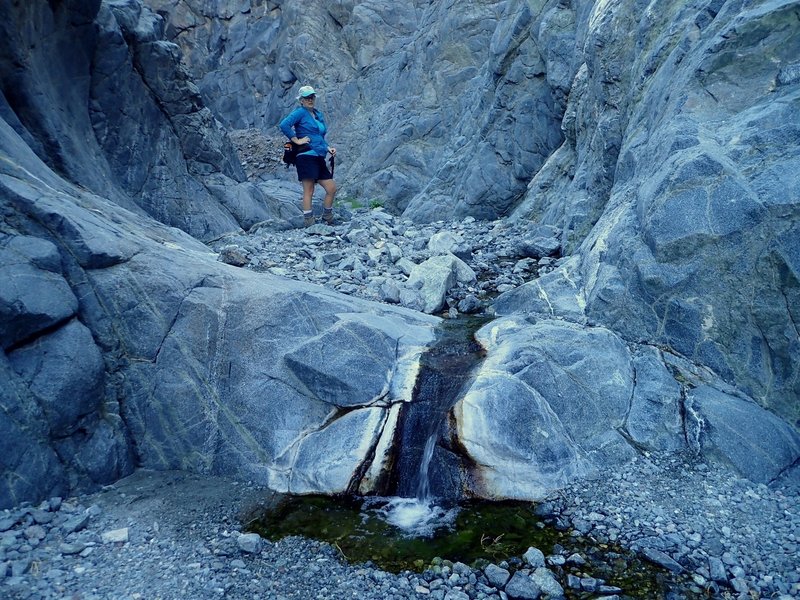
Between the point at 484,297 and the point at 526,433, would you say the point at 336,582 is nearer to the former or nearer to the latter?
the point at 526,433

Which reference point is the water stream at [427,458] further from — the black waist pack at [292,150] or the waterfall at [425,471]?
the black waist pack at [292,150]

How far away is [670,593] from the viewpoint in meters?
4.11

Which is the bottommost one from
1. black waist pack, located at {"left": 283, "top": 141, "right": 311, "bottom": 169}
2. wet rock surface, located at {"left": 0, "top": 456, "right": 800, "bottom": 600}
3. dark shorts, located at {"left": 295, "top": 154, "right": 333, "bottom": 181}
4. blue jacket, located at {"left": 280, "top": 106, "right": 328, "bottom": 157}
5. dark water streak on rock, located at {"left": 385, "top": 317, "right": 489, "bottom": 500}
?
wet rock surface, located at {"left": 0, "top": 456, "right": 800, "bottom": 600}

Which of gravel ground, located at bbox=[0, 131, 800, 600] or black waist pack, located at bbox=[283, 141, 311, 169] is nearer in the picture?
gravel ground, located at bbox=[0, 131, 800, 600]

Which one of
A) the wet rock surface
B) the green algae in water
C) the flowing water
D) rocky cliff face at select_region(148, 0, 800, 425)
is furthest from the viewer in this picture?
rocky cliff face at select_region(148, 0, 800, 425)

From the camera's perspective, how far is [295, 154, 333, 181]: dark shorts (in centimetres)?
1275

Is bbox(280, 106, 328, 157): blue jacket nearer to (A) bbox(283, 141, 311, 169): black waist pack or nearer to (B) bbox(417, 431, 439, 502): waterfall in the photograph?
(A) bbox(283, 141, 311, 169): black waist pack

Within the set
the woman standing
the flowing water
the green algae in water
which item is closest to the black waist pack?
the woman standing

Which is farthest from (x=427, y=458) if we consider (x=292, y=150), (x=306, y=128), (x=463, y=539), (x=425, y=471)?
(x=306, y=128)

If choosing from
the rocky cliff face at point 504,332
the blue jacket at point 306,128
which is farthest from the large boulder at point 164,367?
the blue jacket at point 306,128

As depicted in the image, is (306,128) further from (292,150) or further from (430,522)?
(430,522)

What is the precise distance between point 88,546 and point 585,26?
43.6 ft

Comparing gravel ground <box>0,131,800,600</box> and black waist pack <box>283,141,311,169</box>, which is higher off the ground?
black waist pack <box>283,141,311,169</box>

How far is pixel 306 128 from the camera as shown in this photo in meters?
12.5
